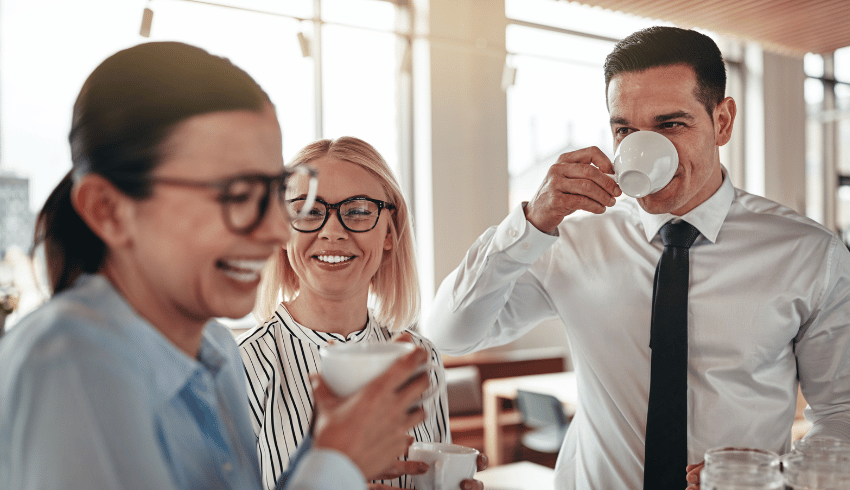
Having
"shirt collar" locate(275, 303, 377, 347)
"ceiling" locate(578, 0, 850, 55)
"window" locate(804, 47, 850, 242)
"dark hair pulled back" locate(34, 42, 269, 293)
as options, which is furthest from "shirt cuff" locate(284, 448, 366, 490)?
"window" locate(804, 47, 850, 242)

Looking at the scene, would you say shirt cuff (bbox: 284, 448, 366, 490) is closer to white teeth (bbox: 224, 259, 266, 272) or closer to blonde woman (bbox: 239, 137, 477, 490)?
white teeth (bbox: 224, 259, 266, 272)

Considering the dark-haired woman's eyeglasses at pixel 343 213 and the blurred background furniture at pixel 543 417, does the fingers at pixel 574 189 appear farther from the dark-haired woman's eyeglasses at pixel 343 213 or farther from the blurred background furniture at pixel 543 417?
the blurred background furniture at pixel 543 417

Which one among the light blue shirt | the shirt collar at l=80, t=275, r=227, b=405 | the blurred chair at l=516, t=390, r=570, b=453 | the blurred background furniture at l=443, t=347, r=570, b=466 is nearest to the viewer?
the light blue shirt

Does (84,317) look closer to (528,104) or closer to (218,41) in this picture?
(218,41)

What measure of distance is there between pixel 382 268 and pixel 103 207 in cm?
108

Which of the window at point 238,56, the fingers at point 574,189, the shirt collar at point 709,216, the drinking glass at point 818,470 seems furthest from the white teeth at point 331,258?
the window at point 238,56

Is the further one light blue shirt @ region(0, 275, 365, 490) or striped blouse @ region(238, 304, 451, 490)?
striped blouse @ region(238, 304, 451, 490)

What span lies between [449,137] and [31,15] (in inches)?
129

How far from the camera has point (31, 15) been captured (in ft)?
14.6

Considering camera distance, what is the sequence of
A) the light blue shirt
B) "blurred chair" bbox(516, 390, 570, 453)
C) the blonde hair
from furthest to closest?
1. "blurred chair" bbox(516, 390, 570, 453)
2. the blonde hair
3. the light blue shirt

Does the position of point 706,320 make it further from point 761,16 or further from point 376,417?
point 761,16

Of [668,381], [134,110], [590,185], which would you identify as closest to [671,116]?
[590,185]

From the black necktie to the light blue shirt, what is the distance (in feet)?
3.37

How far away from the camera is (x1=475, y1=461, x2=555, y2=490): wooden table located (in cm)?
183
